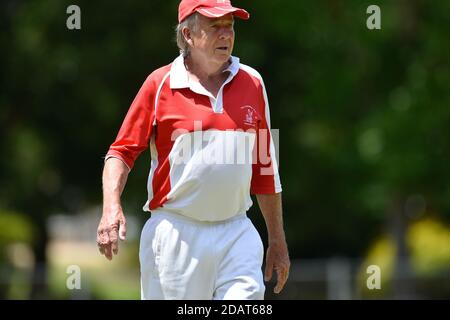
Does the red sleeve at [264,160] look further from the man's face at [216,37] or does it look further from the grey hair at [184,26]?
the grey hair at [184,26]

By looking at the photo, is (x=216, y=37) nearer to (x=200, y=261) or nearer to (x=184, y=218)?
(x=184, y=218)

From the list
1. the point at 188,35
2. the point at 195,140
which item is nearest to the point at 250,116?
the point at 195,140

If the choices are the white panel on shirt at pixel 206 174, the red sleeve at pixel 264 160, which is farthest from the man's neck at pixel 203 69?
the white panel on shirt at pixel 206 174

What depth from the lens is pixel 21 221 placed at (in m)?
23.1

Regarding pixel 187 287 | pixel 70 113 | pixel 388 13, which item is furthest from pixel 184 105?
pixel 70 113

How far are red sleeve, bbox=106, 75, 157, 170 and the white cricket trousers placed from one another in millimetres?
448

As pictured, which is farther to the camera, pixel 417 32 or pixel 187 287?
pixel 417 32

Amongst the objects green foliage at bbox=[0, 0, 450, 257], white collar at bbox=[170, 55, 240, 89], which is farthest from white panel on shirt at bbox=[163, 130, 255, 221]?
green foliage at bbox=[0, 0, 450, 257]

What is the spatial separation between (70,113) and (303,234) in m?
5.89

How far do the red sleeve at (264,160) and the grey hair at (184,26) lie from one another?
527 millimetres

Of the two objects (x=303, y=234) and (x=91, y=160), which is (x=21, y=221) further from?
(x=303, y=234)

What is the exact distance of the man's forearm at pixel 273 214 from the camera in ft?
21.5

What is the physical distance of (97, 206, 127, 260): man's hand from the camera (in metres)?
5.83

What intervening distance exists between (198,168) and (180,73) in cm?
59
